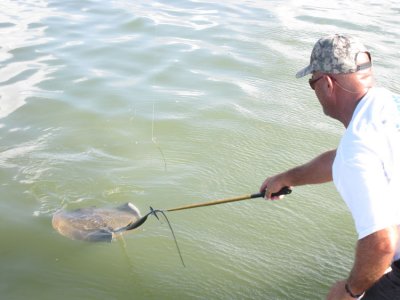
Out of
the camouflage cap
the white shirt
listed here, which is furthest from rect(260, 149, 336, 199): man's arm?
the white shirt

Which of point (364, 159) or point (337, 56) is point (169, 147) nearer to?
point (337, 56)

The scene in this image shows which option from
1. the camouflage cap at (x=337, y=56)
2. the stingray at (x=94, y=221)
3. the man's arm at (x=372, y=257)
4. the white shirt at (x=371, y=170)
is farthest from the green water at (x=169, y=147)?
the camouflage cap at (x=337, y=56)

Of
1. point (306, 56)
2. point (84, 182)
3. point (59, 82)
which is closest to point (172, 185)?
point (84, 182)

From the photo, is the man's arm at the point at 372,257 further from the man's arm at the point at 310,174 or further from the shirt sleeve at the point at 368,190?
the man's arm at the point at 310,174

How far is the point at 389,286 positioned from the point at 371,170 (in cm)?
67

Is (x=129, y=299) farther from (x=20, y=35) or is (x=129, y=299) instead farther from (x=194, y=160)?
(x=20, y=35)

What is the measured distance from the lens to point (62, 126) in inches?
242

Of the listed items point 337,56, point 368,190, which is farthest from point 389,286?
point 337,56

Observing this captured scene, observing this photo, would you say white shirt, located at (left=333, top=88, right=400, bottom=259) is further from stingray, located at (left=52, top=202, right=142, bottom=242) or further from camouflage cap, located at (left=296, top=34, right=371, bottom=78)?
stingray, located at (left=52, top=202, right=142, bottom=242)

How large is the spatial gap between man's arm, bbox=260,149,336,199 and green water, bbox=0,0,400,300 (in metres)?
1.04

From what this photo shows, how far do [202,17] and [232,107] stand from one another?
479 cm

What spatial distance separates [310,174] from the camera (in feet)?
9.89

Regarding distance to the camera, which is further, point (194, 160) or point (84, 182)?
point (194, 160)

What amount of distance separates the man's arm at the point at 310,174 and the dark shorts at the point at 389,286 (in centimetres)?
80
